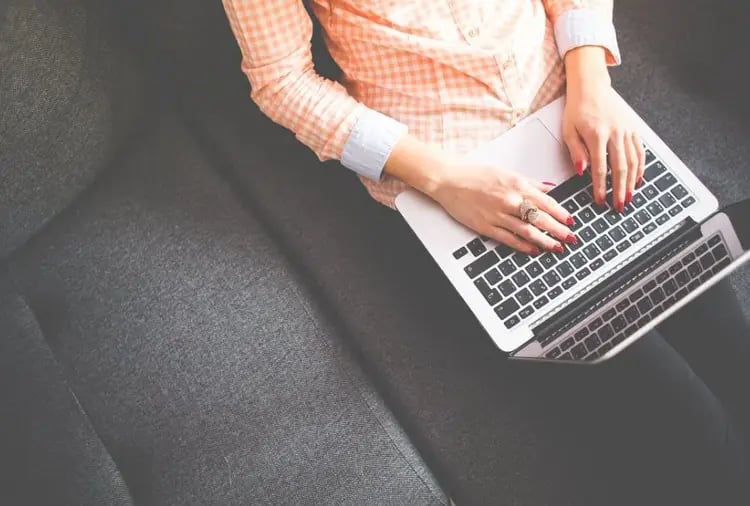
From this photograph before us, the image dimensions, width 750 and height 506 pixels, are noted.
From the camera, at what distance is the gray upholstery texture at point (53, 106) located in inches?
36.4

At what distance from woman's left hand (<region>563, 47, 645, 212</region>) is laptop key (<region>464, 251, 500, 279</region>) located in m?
0.18

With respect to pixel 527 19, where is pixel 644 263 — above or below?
below

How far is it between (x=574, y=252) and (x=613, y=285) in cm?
7

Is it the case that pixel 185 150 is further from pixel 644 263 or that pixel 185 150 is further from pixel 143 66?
pixel 644 263

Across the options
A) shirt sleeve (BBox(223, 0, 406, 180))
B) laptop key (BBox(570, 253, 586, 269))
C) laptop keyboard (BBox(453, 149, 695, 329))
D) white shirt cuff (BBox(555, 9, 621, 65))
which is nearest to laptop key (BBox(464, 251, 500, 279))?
laptop keyboard (BBox(453, 149, 695, 329))

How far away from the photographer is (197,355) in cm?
101

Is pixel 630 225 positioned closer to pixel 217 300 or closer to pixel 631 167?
pixel 631 167

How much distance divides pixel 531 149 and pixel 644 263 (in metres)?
0.24

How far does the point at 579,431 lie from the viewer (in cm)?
94

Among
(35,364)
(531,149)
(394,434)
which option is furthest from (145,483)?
(531,149)

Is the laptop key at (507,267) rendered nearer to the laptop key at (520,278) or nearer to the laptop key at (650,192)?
the laptop key at (520,278)

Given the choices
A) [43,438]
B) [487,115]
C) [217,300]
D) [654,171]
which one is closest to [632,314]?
[654,171]

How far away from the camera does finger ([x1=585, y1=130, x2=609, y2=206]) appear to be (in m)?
0.89

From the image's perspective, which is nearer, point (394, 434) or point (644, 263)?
point (644, 263)
